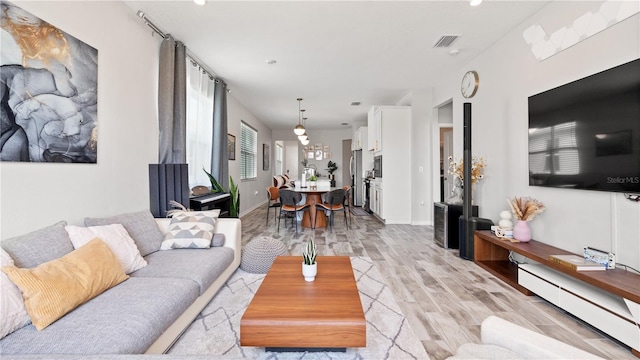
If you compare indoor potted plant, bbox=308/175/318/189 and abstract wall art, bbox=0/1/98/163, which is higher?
abstract wall art, bbox=0/1/98/163

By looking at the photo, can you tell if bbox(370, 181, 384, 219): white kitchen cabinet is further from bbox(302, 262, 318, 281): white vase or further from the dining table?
bbox(302, 262, 318, 281): white vase

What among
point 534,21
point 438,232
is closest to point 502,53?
point 534,21

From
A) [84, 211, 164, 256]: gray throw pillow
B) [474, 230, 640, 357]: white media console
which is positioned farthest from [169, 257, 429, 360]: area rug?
[474, 230, 640, 357]: white media console

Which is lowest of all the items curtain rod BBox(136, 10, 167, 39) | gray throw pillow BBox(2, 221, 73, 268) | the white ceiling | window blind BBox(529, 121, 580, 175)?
gray throw pillow BBox(2, 221, 73, 268)

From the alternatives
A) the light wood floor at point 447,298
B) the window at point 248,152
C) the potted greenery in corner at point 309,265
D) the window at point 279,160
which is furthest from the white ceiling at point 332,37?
the window at point 279,160

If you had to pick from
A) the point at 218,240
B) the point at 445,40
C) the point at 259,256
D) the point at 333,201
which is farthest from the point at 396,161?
the point at 218,240

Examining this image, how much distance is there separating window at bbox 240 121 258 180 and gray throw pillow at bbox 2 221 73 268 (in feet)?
18.3

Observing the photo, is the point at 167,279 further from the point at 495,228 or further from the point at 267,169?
the point at 267,169

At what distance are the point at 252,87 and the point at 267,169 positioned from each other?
4922 mm

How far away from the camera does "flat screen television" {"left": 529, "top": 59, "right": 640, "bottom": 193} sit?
6.54ft

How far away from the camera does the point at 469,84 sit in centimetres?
435

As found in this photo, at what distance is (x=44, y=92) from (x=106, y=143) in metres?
0.65

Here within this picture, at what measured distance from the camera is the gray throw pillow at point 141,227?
222 cm

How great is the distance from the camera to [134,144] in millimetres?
2922
